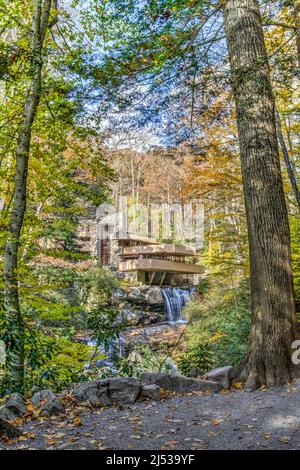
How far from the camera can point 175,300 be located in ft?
50.9

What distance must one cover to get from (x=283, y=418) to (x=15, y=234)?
11.3ft

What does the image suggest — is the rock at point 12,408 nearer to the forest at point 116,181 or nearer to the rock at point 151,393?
the forest at point 116,181

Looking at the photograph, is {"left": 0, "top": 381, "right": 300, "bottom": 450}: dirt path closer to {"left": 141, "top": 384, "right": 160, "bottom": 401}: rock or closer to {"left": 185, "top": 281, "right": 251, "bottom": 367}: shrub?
{"left": 141, "top": 384, "right": 160, "bottom": 401}: rock

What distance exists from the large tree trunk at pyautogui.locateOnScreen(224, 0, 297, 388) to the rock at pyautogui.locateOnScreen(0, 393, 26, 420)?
232 centimetres

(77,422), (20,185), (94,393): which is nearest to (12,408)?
(77,422)

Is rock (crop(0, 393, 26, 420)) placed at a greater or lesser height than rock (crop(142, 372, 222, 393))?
greater

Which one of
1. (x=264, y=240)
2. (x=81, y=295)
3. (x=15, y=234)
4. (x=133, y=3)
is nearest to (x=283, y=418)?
(x=264, y=240)

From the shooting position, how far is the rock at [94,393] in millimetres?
3522

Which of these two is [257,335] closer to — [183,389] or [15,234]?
[183,389]

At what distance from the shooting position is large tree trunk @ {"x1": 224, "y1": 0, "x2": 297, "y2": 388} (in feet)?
Result: 12.9

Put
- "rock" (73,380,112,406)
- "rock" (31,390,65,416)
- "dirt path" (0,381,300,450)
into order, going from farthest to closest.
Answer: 1. "rock" (73,380,112,406)
2. "rock" (31,390,65,416)
3. "dirt path" (0,381,300,450)

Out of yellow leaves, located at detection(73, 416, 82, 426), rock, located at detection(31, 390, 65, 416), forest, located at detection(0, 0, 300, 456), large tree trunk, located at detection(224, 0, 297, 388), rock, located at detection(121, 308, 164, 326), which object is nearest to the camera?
yellow leaves, located at detection(73, 416, 82, 426)

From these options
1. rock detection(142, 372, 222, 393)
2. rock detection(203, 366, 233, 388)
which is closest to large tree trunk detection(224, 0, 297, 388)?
rock detection(203, 366, 233, 388)

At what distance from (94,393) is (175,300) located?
12125mm
